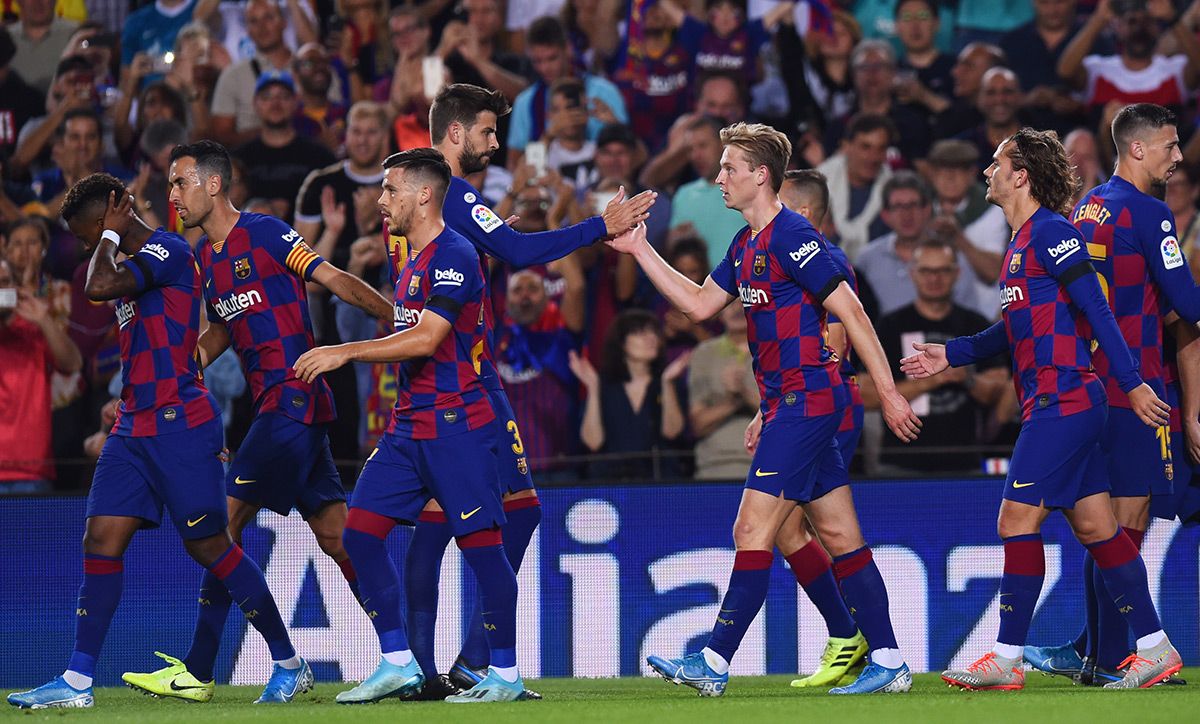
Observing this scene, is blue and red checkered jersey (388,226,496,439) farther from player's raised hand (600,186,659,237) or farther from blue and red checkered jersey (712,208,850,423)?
blue and red checkered jersey (712,208,850,423)

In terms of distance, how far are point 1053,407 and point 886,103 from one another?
21.6 ft

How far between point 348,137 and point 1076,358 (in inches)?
272

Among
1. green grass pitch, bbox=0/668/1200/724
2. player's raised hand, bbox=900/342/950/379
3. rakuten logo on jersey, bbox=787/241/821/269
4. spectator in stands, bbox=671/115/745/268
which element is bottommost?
green grass pitch, bbox=0/668/1200/724

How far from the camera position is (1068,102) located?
1342 centimetres

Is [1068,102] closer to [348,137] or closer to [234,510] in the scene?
[348,137]

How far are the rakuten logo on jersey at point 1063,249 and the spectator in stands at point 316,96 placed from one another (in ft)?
24.7

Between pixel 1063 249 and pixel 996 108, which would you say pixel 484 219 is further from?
pixel 996 108

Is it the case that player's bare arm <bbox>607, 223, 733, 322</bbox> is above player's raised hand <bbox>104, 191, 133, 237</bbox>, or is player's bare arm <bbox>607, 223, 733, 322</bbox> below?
below

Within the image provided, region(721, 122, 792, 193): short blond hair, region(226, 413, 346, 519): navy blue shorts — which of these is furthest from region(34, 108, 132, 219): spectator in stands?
region(721, 122, 792, 193): short blond hair

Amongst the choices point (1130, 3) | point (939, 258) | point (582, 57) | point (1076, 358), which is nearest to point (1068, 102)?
point (1130, 3)

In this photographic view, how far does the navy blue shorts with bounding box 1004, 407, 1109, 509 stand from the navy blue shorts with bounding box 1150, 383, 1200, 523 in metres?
0.80

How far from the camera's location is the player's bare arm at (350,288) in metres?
7.52

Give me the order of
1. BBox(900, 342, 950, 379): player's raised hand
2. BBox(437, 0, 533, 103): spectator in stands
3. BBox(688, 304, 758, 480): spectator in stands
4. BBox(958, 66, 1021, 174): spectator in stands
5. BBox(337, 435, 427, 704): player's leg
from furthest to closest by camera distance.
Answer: BBox(437, 0, 533, 103): spectator in stands < BBox(958, 66, 1021, 174): spectator in stands < BBox(688, 304, 758, 480): spectator in stands < BBox(900, 342, 950, 379): player's raised hand < BBox(337, 435, 427, 704): player's leg

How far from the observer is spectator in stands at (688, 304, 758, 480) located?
10891 mm
